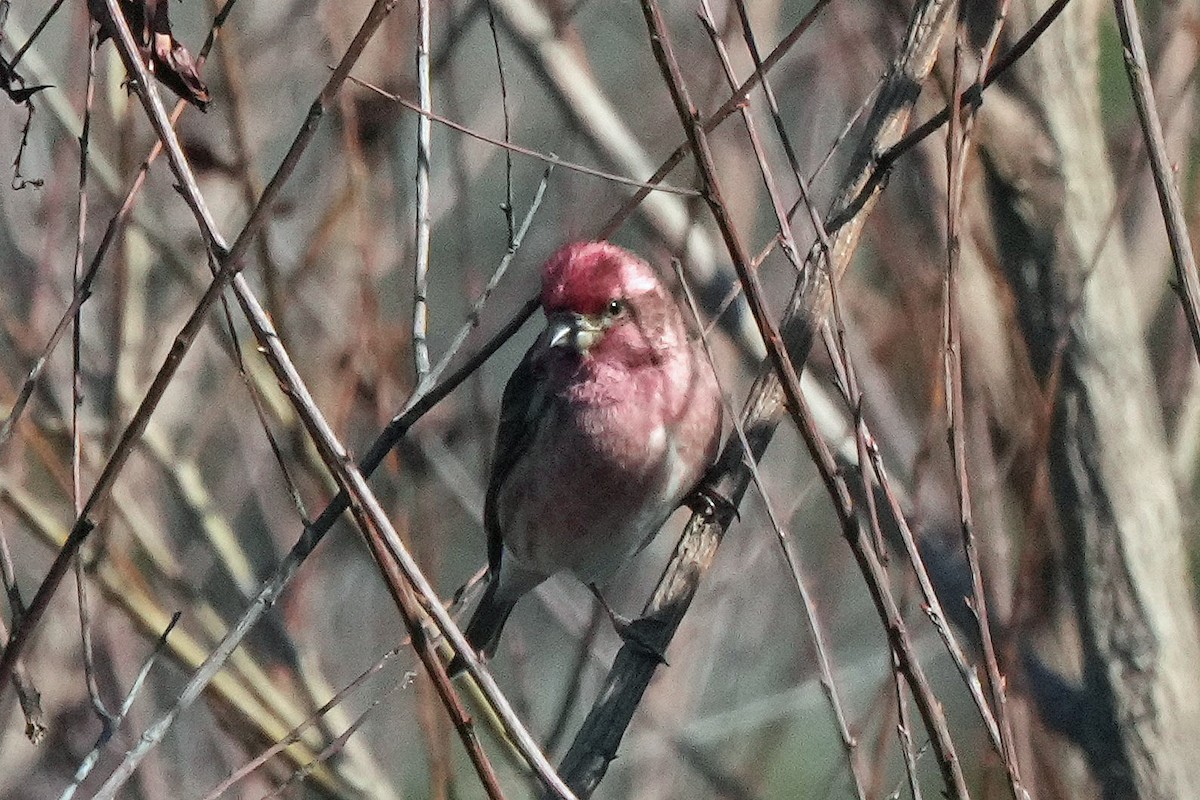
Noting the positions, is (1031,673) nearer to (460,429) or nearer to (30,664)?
(460,429)

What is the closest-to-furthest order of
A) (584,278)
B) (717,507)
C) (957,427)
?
(957,427) < (717,507) < (584,278)

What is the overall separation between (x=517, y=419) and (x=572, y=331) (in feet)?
1.71

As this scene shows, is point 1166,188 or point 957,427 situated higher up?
point 1166,188

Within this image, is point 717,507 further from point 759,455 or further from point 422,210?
point 422,210

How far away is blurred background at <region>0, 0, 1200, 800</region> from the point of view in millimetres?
4625

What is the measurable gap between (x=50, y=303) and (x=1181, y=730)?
13.0 ft

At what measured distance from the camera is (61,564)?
7.64 feet

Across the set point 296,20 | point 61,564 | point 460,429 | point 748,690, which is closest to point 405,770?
point 748,690

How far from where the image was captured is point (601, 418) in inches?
173

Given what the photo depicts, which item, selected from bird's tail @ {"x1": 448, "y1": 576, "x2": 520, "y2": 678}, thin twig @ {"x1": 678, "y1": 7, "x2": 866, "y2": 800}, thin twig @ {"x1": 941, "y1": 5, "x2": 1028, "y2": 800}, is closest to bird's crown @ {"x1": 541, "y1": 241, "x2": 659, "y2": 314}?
bird's tail @ {"x1": 448, "y1": 576, "x2": 520, "y2": 678}

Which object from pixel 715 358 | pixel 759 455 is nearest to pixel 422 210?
pixel 759 455

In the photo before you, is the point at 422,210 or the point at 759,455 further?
the point at 759,455

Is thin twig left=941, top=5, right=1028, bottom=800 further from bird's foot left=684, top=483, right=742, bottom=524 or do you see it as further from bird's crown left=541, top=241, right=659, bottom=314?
bird's crown left=541, top=241, right=659, bottom=314

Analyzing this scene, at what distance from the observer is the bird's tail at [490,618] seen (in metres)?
5.09
